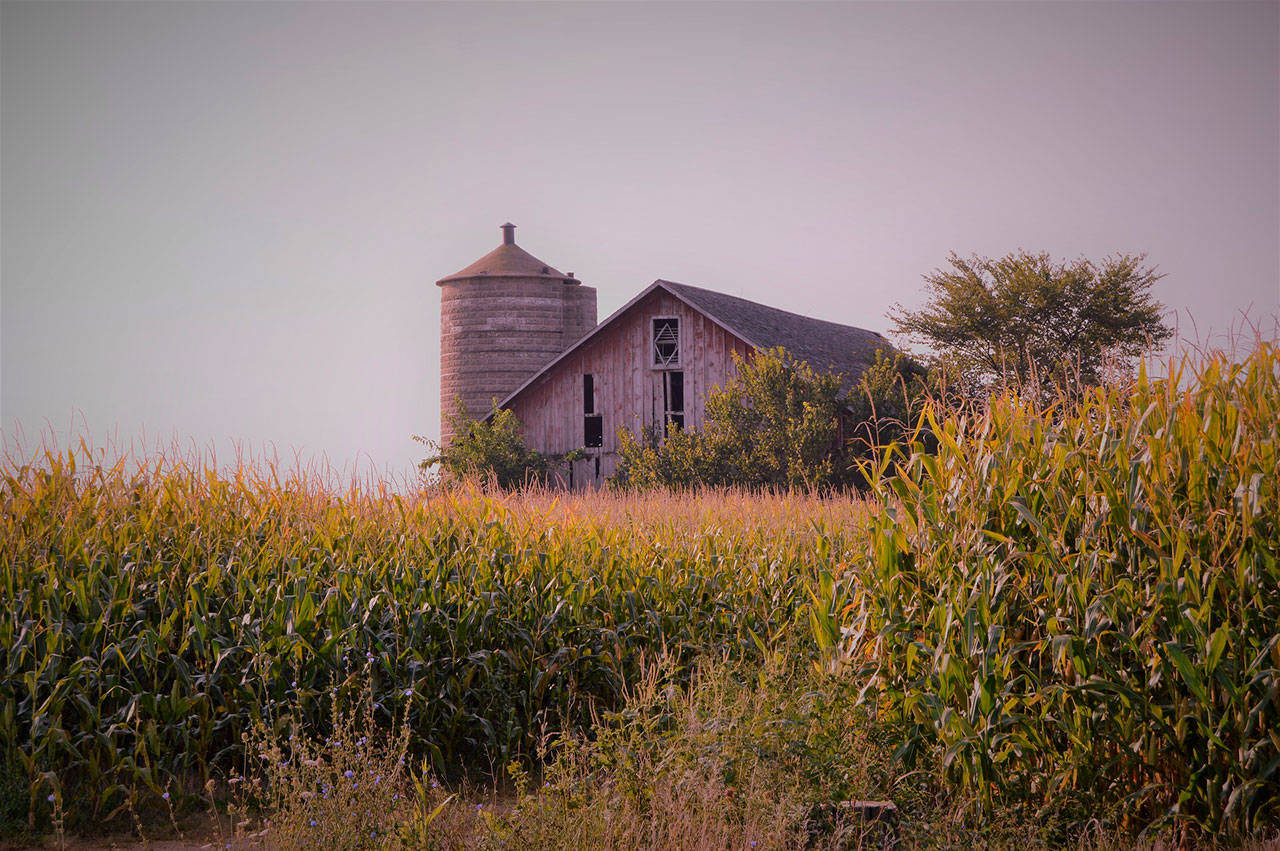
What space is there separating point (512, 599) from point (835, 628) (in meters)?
3.29

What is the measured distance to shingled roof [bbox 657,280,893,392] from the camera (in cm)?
3084

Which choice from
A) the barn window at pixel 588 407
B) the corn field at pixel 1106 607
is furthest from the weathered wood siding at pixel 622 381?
the corn field at pixel 1106 607

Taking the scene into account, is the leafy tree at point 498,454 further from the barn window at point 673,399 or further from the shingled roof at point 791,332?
the shingled roof at point 791,332

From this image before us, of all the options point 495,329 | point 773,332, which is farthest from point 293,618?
point 495,329

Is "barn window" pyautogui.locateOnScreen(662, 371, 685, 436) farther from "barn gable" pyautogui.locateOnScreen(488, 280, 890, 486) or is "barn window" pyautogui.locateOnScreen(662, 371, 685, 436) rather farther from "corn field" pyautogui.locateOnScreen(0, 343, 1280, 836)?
"corn field" pyautogui.locateOnScreen(0, 343, 1280, 836)

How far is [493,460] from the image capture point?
31.8 metres

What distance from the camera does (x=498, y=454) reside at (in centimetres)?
3184

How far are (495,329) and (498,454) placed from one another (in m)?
9.39

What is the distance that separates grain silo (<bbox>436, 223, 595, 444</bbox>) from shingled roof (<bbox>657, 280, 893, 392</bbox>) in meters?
8.17

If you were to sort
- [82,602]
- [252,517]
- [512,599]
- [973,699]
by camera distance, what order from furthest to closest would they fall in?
[252,517], [512,599], [82,602], [973,699]

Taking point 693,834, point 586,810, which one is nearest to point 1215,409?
point 693,834

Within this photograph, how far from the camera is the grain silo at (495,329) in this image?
39688 mm

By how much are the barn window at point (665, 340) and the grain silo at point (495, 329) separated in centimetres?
944

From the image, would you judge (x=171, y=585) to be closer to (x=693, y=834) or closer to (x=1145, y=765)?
(x=693, y=834)
